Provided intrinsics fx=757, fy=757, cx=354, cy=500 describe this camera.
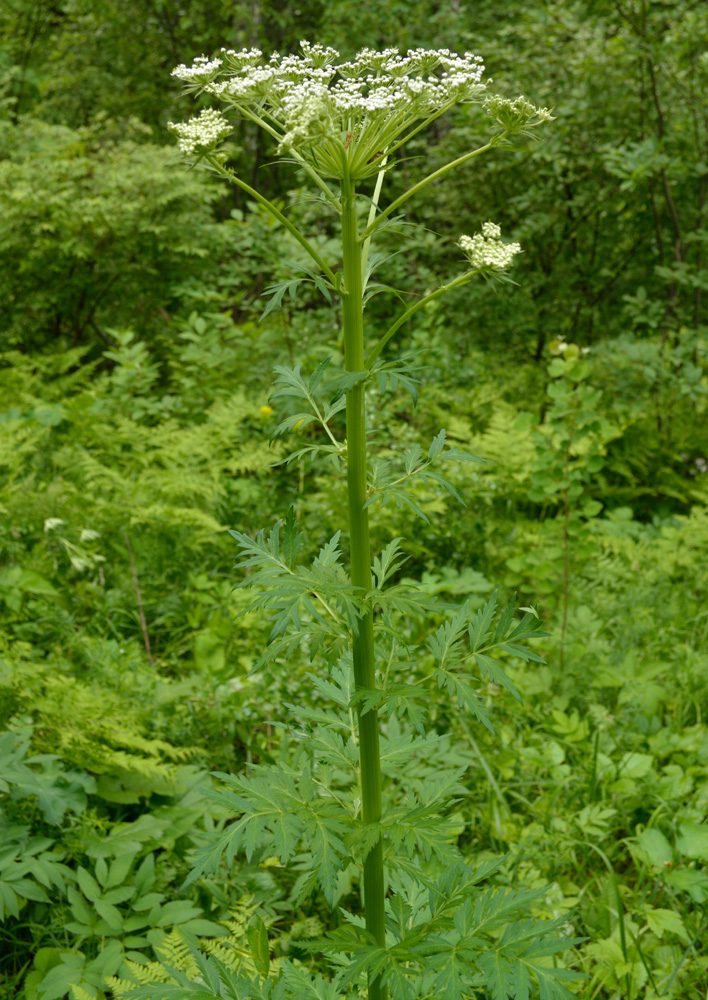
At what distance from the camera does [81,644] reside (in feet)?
9.66

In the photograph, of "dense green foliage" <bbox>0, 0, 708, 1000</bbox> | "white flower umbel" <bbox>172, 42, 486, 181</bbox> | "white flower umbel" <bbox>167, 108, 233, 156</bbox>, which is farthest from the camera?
"dense green foliage" <bbox>0, 0, 708, 1000</bbox>

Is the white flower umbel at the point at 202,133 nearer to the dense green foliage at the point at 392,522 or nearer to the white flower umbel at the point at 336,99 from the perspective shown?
the white flower umbel at the point at 336,99

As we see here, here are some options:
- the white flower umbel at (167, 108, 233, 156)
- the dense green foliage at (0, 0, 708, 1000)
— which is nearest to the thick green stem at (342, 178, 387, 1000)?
the dense green foliage at (0, 0, 708, 1000)

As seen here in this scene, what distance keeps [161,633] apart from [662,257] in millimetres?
4026

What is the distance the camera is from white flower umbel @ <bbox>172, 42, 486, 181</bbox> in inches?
43.8

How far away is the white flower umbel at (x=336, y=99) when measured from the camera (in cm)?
111

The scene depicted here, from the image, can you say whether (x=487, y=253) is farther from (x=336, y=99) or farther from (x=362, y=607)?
(x=362, y=607)

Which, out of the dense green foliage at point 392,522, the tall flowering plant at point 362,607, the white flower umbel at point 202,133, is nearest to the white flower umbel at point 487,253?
the tall flowering plant at point 362,607

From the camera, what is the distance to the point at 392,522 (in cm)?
371

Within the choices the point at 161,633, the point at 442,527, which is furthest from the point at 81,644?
the point at 442,527

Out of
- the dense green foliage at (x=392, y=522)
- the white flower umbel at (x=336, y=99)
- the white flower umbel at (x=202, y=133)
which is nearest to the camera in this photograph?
the white flower umbel at (x=336, y=99)

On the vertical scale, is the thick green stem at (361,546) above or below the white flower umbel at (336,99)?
below

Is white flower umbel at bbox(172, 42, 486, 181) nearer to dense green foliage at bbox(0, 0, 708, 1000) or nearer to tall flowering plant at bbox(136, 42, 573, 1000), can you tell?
tall flowering plant at bbox(136, 42, 573, 1000)

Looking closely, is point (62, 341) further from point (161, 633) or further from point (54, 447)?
point (161, 633)
